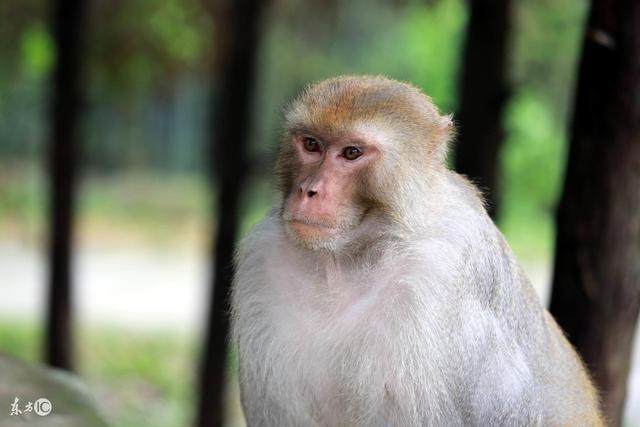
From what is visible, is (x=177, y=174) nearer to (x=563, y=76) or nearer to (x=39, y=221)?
(x=39, y=221)

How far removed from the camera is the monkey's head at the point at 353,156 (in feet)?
10.9

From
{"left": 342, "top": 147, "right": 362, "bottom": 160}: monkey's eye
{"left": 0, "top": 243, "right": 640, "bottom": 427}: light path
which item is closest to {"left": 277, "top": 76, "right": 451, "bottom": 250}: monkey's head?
{"left": 342, "top": 147, "right": 362, "bottom": 160}: monkey's eye

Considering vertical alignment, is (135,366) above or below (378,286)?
below

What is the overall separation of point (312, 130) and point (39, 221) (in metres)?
12.6

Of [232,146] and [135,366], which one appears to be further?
[135,366]

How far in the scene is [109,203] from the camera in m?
16.6

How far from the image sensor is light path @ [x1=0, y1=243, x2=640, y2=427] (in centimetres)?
1360

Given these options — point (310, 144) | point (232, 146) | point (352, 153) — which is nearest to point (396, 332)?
point (352, 153)

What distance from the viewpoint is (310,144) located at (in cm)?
355

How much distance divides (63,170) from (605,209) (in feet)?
18.9

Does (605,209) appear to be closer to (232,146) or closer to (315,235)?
(315,235)

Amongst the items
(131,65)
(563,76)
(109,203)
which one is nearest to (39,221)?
(109,203)

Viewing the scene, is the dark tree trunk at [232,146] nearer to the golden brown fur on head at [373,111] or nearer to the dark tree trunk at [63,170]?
the dark tree trunk at [63,170]

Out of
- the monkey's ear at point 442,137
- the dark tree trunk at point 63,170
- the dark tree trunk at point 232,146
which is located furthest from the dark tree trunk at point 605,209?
the dark tree trunk at point 63,170
